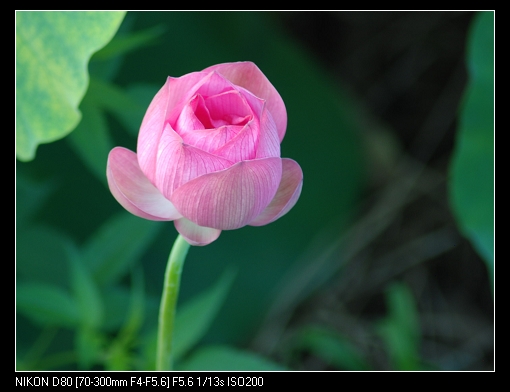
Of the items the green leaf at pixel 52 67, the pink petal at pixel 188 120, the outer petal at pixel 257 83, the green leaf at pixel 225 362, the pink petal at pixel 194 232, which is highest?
the green leaf at pixel 52 67

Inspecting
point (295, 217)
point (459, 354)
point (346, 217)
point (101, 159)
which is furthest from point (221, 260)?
point (459, 354)

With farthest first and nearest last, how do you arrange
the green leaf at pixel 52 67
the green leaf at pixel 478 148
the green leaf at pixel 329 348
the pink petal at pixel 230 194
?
the green leaf at pixel 329 348 < the green leaf at pixel 478 148 < the green leaf at pixel 52 67 < the pink petal at pixel 230 194

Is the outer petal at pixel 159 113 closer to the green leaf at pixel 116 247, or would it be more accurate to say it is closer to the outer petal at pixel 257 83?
the outer petal at pixel 257 83

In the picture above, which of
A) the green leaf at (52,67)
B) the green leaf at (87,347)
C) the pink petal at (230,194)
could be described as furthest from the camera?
the green leaf at (87,347)

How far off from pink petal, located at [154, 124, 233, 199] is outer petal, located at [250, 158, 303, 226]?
82mm

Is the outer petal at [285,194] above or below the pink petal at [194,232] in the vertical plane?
above

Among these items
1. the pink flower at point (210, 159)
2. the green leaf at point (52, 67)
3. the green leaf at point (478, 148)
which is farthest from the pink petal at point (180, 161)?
the green leaf at point (478, 148)

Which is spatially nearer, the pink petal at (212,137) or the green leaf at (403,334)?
the pink petal at (212,137)

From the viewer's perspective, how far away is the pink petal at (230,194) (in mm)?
475

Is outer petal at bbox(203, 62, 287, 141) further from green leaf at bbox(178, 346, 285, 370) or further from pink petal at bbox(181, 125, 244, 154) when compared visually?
green leaf at bbox(178, 346, 285, 370)

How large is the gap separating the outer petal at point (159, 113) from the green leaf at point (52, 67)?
0.65 ft

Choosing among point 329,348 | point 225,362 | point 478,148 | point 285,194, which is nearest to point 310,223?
point 329,348

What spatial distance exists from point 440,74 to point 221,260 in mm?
832

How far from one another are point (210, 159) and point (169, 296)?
0.19m
